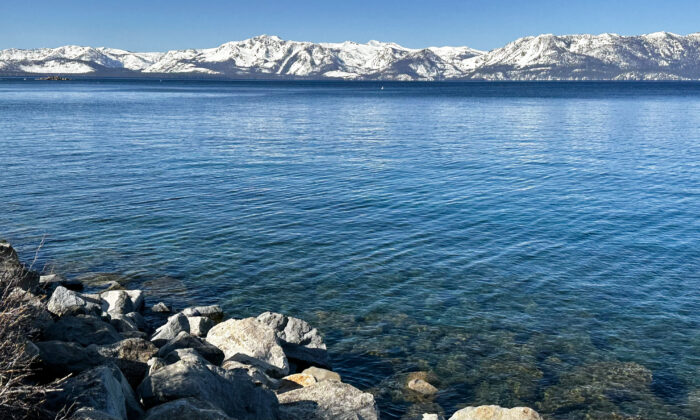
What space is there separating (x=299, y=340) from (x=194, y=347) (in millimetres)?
4329

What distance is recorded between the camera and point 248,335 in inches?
742

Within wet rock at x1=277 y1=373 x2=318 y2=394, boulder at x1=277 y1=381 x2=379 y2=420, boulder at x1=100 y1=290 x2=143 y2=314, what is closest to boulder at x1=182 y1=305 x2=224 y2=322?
boulder at x1=100 y1=290 x2=143 y2=314

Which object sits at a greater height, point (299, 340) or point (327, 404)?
point (327, 404)

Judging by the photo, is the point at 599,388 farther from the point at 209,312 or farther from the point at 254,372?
the point at 209,312

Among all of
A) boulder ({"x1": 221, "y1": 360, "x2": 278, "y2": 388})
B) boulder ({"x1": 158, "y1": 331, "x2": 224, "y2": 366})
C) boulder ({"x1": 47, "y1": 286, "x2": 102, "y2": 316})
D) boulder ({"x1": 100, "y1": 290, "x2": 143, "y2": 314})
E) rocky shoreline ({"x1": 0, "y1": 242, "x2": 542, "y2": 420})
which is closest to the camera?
rocky shoreline ({"x1": 0, "y1": 242, "x2": 542, "y2": 420})

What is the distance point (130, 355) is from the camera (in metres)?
15.4

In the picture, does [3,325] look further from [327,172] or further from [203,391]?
[327,172]

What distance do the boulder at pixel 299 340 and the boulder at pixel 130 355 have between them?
4940mm

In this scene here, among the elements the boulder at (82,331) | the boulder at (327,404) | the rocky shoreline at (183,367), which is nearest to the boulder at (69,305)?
the rocky shoreline at (183,367)

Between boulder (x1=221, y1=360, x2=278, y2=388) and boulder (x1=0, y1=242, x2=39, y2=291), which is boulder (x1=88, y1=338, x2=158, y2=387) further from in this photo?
boulder (x1=0, y1=242, x2=39, y2=291)

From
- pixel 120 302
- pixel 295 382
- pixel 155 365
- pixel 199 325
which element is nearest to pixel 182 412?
pixel 155 365

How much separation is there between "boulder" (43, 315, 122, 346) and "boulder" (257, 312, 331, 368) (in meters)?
5.19

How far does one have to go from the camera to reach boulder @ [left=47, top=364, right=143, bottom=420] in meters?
10.5

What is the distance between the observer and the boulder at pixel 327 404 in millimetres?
14078
